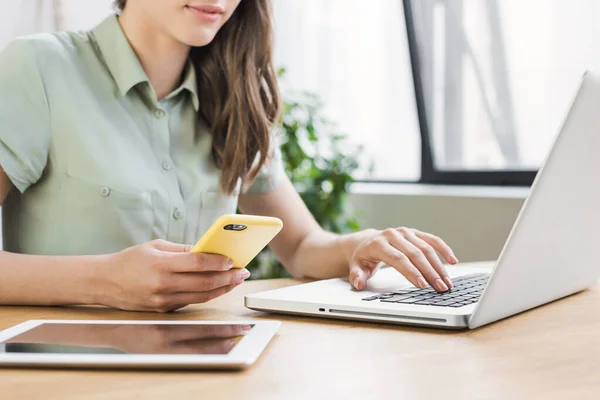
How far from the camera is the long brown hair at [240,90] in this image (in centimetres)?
156

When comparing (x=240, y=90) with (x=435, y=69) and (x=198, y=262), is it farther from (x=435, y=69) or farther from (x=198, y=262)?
(x=435, y=69)

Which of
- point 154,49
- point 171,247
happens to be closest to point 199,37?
point 154,49

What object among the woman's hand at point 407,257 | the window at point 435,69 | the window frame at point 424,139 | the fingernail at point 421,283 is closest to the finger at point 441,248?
the woman's hand at point 407,257

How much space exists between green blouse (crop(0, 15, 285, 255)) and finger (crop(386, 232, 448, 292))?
1.74 feet

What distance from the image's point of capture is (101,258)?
3.41ft

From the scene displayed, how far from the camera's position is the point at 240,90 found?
5.24ft

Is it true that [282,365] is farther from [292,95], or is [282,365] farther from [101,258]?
[292,95]

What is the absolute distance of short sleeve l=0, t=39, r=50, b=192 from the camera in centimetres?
129

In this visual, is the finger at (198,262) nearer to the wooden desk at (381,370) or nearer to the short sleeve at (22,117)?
the wooden desk at (381,370)

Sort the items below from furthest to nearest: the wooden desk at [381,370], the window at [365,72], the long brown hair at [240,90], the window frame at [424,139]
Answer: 1. the window at [365,72]
2. the window frame at [424,139]
3. the long brown hair at [240,90]
4. the wooden desk at [381,370]

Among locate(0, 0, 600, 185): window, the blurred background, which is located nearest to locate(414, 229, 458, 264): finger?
the blurred background

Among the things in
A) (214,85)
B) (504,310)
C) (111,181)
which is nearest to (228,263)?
(504,310)

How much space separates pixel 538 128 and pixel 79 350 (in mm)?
2783

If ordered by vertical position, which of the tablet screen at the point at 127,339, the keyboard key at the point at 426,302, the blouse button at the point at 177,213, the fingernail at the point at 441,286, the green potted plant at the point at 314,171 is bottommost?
the green potted plant at the point at 314,171
